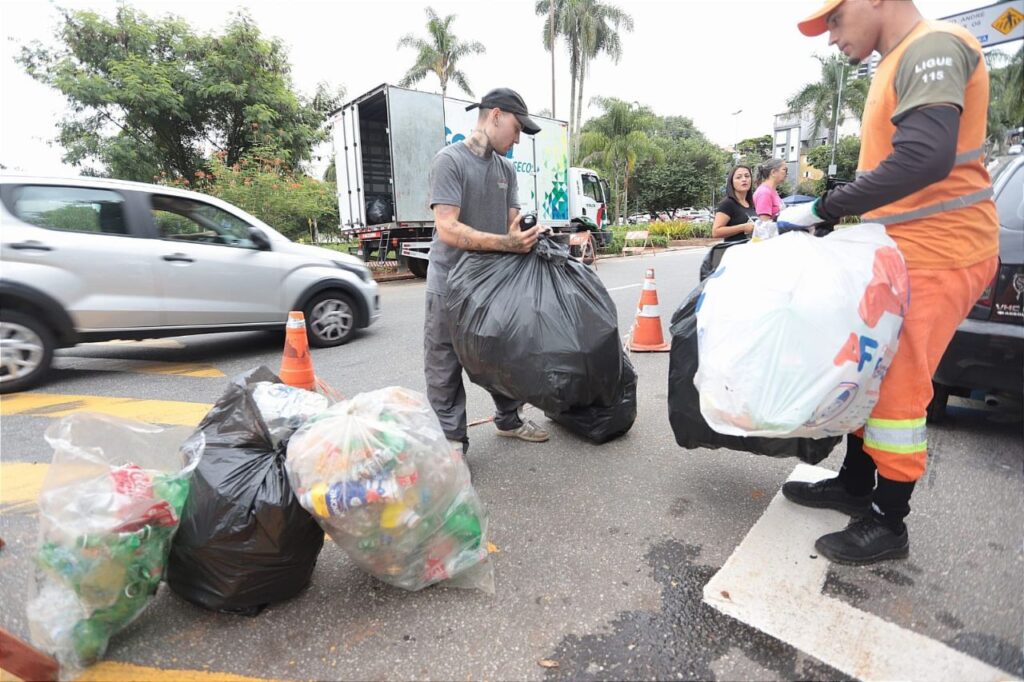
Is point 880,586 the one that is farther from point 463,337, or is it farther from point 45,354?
point 45,354

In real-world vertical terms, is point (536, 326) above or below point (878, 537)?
above

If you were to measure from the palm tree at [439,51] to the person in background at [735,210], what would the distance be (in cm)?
2504

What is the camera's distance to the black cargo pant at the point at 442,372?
8.62 feet

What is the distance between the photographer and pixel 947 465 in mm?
2779

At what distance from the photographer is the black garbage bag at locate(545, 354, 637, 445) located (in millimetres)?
2965

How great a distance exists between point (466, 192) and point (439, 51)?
27.3 metres

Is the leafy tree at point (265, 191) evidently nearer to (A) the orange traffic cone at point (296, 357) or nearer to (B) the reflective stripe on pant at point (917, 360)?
(A) the orange traffic cone at point (296, 357)

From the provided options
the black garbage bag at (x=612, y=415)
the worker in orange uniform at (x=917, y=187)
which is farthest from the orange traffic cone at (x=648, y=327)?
the worker in orange uniform at (x=917, y=187)

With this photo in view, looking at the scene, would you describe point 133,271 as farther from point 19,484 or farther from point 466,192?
point 466,192

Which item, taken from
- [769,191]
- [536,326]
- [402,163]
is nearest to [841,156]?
[402,163]

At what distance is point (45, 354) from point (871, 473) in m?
5.33

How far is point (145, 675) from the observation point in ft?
5.02

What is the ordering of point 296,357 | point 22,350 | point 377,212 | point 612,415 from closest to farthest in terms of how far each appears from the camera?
point 612,415 → point 296,357 → point 22,350 → point 377,212

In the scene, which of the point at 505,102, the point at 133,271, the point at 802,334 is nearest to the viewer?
the point at 802,334
